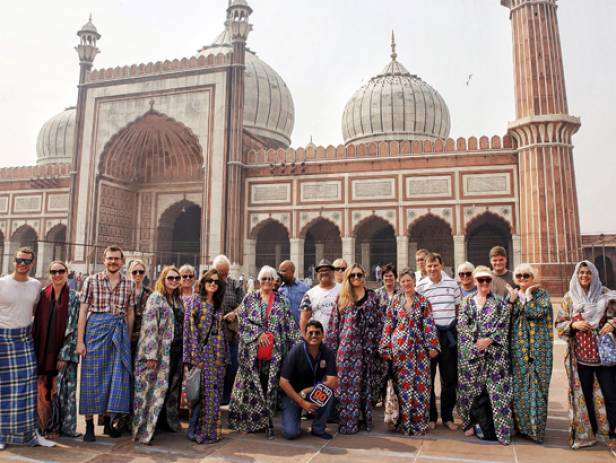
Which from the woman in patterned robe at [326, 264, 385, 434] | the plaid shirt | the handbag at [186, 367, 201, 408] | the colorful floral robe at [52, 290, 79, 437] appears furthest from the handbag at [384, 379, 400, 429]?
the colorful floral robe at [52, 290, 79, 437]

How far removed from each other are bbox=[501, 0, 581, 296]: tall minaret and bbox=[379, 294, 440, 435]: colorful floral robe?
32.6 ft

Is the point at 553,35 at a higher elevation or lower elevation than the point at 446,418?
higher

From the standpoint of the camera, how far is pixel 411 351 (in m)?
3.28

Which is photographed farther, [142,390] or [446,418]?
[446,418]

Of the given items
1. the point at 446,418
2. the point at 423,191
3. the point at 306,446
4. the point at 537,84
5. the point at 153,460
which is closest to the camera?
the point at 153,460

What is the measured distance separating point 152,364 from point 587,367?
275cm

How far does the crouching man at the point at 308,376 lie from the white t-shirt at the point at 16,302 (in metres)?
1.67

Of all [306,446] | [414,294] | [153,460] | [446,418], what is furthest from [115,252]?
[446,418]

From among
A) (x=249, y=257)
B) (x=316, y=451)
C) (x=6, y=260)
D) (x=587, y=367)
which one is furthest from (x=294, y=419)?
(x=6, y=260)

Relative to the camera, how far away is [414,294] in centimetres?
338

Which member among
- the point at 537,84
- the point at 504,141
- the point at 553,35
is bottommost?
the point at 504,141

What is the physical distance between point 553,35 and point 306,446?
13.9 metres

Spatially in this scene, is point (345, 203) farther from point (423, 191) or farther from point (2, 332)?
point (2, 332)

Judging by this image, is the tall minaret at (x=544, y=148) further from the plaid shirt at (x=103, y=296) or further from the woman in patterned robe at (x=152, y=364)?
the plaid shirt at (x=103, y=296)
